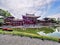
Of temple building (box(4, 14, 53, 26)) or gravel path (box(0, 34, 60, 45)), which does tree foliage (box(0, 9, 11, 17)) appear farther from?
gravel path (box(0, 34, 60, 45))

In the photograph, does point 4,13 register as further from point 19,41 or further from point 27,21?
point 19,41

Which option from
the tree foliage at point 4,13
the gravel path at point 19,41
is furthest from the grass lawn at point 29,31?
the tree foliage at point 4,13

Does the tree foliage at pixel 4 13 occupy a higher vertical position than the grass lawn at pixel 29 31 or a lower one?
higher

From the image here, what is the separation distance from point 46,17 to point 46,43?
0.75 meters

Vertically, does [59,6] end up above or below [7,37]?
above

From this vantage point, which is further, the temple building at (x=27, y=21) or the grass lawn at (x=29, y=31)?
the temple building at (x=27, y=21)

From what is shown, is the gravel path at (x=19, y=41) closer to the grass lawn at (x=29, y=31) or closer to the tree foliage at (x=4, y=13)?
the grass lawn at (x=29, y=31)

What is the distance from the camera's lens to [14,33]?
184 inches

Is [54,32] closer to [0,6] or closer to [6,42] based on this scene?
[6,42]

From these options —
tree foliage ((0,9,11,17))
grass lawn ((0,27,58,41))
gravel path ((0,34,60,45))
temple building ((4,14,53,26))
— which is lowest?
gravel path ((0,34,60,45))

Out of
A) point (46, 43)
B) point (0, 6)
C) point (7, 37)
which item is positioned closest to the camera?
point (46, 43)

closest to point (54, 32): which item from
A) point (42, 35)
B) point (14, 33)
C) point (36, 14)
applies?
point (42, 35)

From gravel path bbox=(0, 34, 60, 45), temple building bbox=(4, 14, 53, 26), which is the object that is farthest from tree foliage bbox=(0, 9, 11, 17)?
gravel path bbox=(0, 34, 60, 45)

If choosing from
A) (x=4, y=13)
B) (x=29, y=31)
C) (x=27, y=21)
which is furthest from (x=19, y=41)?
(x=4, y=13)
